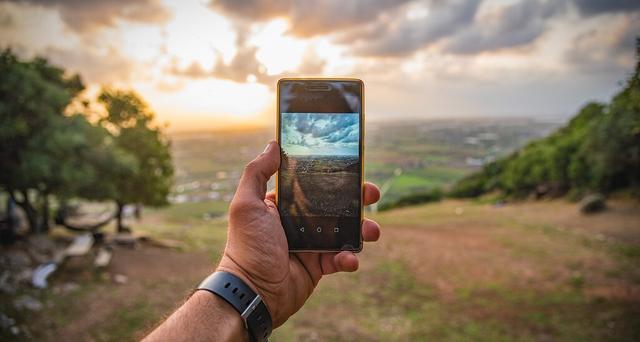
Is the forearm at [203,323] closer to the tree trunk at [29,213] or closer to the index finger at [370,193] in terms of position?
the index finger at [370,193]

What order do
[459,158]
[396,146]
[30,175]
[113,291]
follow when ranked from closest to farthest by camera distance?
[113,291]
[30,175]
[396,146]
[459,158]

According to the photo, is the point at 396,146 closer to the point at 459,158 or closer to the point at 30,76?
the point at 459,158

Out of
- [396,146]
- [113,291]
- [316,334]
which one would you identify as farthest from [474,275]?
[396,146]

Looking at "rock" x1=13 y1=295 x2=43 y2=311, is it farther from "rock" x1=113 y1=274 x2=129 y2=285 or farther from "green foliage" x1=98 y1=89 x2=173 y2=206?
"green foliage" x1=98 y1=89 x2=173 y2=206

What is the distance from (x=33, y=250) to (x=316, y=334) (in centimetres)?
1181

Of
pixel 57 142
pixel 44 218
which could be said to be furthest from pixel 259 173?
pixel 44 218

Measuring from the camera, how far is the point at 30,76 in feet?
50.0

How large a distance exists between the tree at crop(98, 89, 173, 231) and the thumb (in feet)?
68.4

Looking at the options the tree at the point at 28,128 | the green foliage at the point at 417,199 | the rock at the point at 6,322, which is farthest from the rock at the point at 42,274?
the green foliage at the point at 417,199

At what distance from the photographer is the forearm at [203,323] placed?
8.14 feet

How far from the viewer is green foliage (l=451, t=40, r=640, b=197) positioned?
91.0 feet

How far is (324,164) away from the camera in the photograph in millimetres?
3344

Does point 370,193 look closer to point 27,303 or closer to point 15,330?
point 15,330

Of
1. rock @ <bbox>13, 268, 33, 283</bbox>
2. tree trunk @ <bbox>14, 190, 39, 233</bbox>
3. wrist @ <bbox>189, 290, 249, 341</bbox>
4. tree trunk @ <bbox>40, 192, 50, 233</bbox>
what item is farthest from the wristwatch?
tree trunk @ <bbox>40, 192, 50, 233</bbox>
